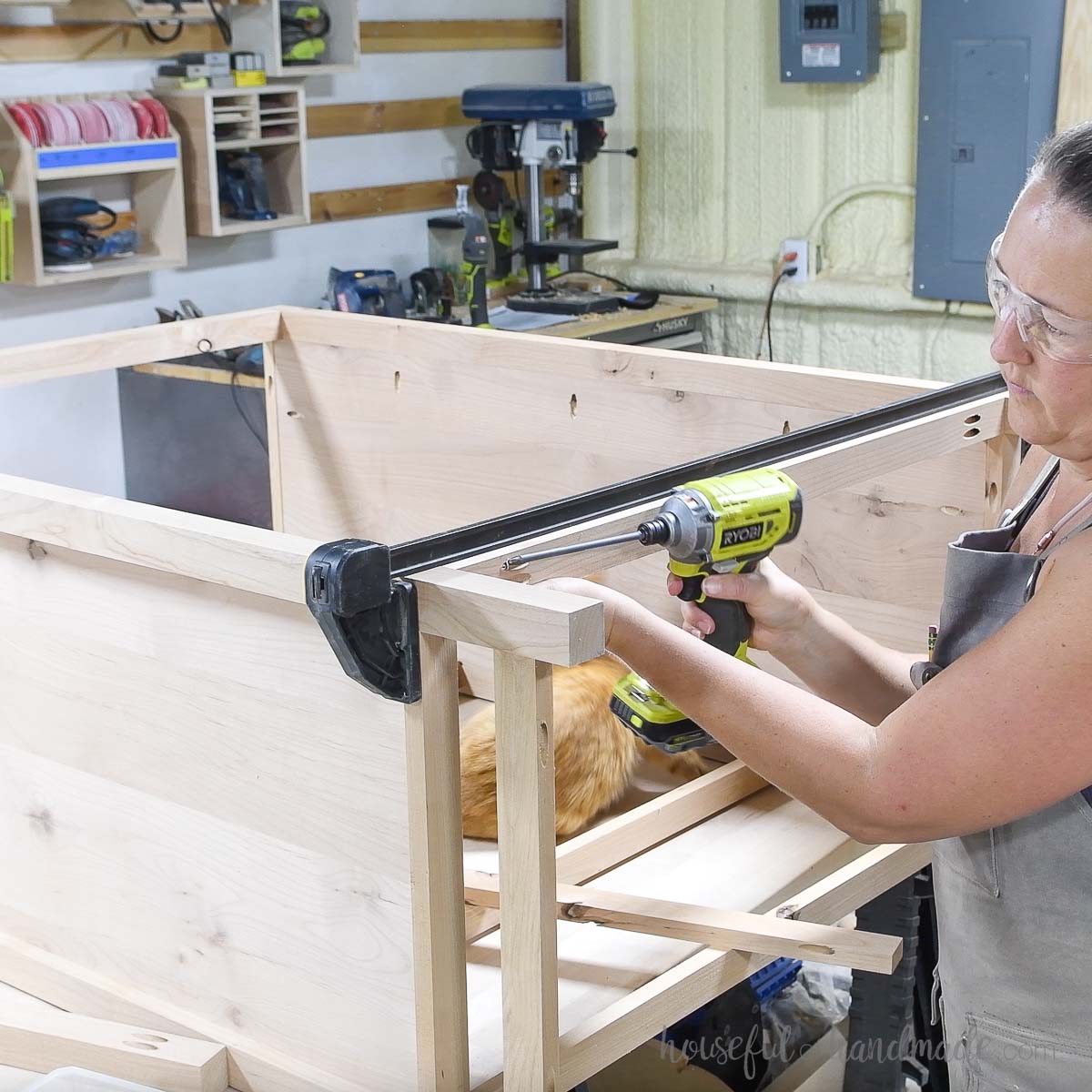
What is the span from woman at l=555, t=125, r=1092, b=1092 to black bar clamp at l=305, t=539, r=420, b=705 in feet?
0.52

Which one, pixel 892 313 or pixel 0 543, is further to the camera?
pixel 892 313

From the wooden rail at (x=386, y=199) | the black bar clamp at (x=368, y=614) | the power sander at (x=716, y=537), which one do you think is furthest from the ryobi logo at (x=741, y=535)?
the wooden rail at (x=386, y=199)

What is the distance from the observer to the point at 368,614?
0.94 metres

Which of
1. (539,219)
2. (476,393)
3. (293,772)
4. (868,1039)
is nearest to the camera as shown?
(293,772)

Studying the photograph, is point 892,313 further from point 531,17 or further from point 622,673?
point 622,673

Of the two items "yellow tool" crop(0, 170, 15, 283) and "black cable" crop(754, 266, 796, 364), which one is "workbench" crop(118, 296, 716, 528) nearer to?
"yellow tool" crop(0, 170, 15, 283)

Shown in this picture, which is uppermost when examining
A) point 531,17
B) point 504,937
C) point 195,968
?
point 531,17

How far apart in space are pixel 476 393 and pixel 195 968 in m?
1.01

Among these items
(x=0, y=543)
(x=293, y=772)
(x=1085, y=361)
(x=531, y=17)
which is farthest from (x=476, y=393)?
(x=531, y=17)

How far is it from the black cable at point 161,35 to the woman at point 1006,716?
2.49m

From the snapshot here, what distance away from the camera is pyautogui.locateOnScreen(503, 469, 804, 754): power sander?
3.57 ft

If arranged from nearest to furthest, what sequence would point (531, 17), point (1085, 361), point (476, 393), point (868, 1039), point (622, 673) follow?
point (1085, 361) < point (868, 1039) < point (622, 673) < point (476, 393) < point (531, 17)

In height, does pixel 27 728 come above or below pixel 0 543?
below

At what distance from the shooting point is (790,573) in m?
1.84
